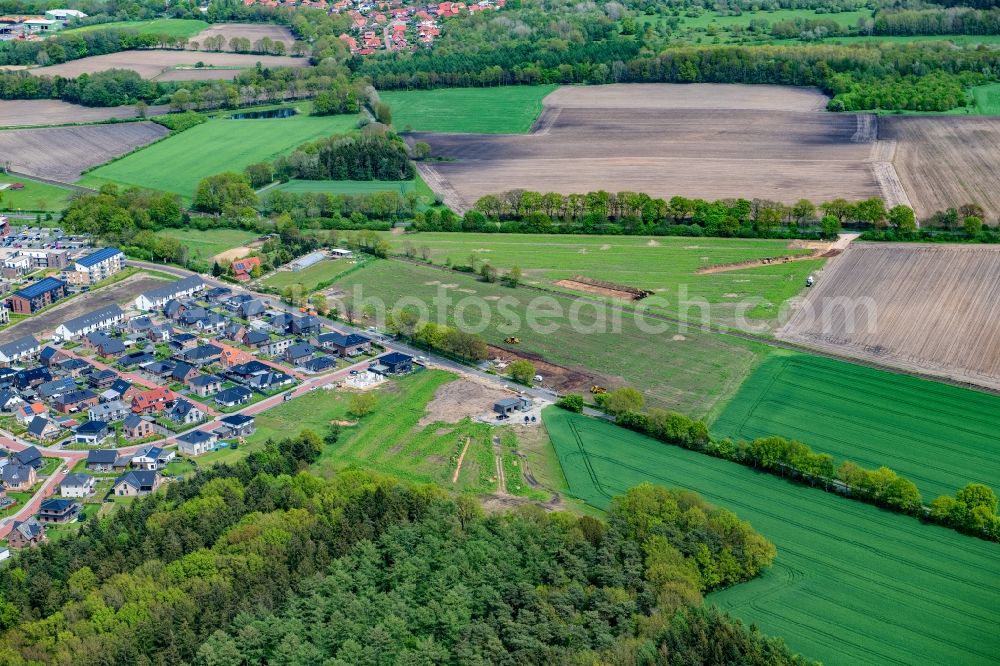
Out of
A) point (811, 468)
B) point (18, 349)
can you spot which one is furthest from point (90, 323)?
point (811, 468)

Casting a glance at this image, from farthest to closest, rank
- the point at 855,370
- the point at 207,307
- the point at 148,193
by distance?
the point at 148,193 → the point at 207,307 → the point at 855,370

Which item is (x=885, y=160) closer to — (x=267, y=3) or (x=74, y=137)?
(x=74, y=137)

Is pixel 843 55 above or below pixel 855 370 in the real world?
above

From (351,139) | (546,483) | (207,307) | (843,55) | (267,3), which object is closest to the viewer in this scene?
(546,483)

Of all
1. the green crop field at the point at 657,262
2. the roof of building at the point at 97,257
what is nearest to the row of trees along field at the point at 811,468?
the green crop field at the point at 657,262

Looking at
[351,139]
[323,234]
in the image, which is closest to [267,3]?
[351,139]

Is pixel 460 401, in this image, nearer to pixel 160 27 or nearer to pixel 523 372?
pixel 523 372

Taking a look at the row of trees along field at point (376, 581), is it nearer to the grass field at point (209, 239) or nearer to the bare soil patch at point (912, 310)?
the bare soil patch at point (912, 310)
